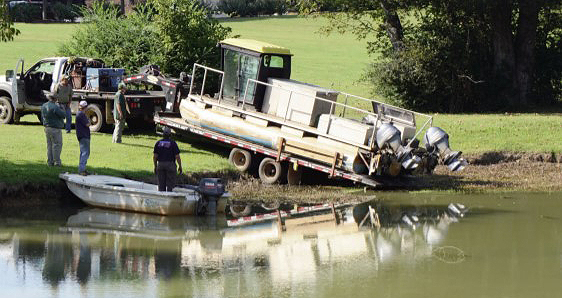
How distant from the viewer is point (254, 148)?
26.0 m

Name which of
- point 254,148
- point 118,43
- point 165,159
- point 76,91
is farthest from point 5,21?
point 118,43

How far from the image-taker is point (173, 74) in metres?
35.5

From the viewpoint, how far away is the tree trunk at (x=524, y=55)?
1533 inches

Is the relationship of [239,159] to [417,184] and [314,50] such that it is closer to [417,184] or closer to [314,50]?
[417,184]

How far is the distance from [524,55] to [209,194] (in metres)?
21.8

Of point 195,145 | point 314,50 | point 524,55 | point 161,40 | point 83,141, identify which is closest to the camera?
point 83,141

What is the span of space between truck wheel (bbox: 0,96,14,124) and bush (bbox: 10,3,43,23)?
4642 centimetres

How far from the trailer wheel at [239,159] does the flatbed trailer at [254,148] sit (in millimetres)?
196

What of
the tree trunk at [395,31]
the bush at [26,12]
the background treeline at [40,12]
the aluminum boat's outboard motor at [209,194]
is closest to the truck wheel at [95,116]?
the aluminum boat's outboard motor at [209,194]

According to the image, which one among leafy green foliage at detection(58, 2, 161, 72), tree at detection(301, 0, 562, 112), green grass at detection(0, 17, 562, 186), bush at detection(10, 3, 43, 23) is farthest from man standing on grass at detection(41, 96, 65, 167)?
bush at detection(10, 3, 43, 23)

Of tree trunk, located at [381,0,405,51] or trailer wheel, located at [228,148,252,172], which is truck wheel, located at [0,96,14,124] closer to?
trailer wheel, located at [228,148,252,172]

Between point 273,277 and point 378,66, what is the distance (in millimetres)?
23205

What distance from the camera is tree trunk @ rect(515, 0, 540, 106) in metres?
38.9

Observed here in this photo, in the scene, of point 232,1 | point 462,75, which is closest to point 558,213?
point 462,75
